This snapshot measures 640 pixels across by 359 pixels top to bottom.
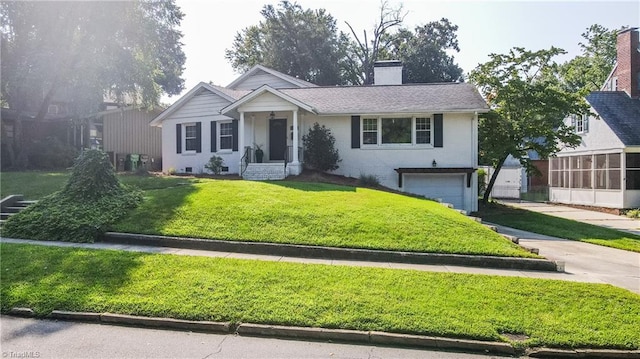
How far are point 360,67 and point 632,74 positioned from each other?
2641cm

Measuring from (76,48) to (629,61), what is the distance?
28.6 metres

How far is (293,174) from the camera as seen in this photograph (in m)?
16.2

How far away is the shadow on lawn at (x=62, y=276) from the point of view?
196 inches

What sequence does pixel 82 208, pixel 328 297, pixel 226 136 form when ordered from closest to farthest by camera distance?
pixel 328 297 < pixel 82 208 < pixel 226 136

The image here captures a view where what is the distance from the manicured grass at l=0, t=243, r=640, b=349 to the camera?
15.0 feet

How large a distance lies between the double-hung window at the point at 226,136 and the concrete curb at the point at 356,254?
36.6 feet

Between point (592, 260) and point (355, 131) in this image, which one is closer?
point (592, 260)

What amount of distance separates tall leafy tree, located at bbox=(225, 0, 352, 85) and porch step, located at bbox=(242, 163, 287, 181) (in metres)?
23.6

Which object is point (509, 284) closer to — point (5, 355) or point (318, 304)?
point (318, 304)

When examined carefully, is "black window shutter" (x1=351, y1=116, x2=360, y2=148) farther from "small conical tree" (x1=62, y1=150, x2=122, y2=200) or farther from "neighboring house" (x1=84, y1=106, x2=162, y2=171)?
"neighboring house" (x1=84, y1=106, x2=162, y2=171)

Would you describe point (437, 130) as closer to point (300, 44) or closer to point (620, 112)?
point (620, 112)

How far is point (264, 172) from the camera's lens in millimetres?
16359

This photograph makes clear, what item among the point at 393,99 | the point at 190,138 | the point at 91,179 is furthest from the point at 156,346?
the point at 190,138

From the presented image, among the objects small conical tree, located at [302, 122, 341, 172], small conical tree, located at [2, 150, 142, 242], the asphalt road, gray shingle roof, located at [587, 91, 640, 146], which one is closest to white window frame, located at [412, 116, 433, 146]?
small conical tree, located at [302, 122, 341, 172]
